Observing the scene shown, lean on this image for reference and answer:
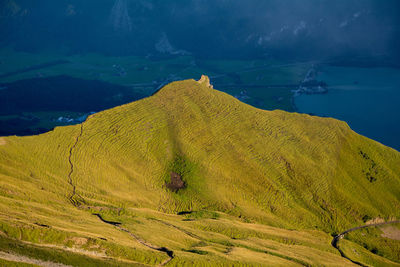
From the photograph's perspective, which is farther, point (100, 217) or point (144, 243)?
point (100, 217)

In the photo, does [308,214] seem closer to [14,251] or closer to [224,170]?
[224,170]

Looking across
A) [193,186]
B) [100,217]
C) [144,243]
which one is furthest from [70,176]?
[193,186]

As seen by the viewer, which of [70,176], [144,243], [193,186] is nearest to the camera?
[144,243]

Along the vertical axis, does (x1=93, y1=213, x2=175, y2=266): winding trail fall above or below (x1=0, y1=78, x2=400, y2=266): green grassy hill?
below

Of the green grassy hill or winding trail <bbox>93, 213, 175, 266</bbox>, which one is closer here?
winding trail <bbox>93, 213, 175, 266</bbox>

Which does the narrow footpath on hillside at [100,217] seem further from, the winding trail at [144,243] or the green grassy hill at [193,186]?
the green grassy hill at [193,186]

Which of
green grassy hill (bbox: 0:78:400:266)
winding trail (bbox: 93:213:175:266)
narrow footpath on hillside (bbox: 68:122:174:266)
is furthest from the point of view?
narrow footpath on hillside (bbox: 68:122:174:266)

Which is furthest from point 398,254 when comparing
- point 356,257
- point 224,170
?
point 224,170

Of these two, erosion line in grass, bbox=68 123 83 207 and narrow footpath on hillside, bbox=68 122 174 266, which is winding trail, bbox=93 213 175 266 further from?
erosion line in grass, bbox=68 123 83 207

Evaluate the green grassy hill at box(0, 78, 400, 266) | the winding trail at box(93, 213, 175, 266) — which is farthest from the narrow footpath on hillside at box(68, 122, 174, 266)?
the green grassy hill at box(0, 78, 400, 266)

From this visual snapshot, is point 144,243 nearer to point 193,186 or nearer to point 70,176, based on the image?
point 70,176
